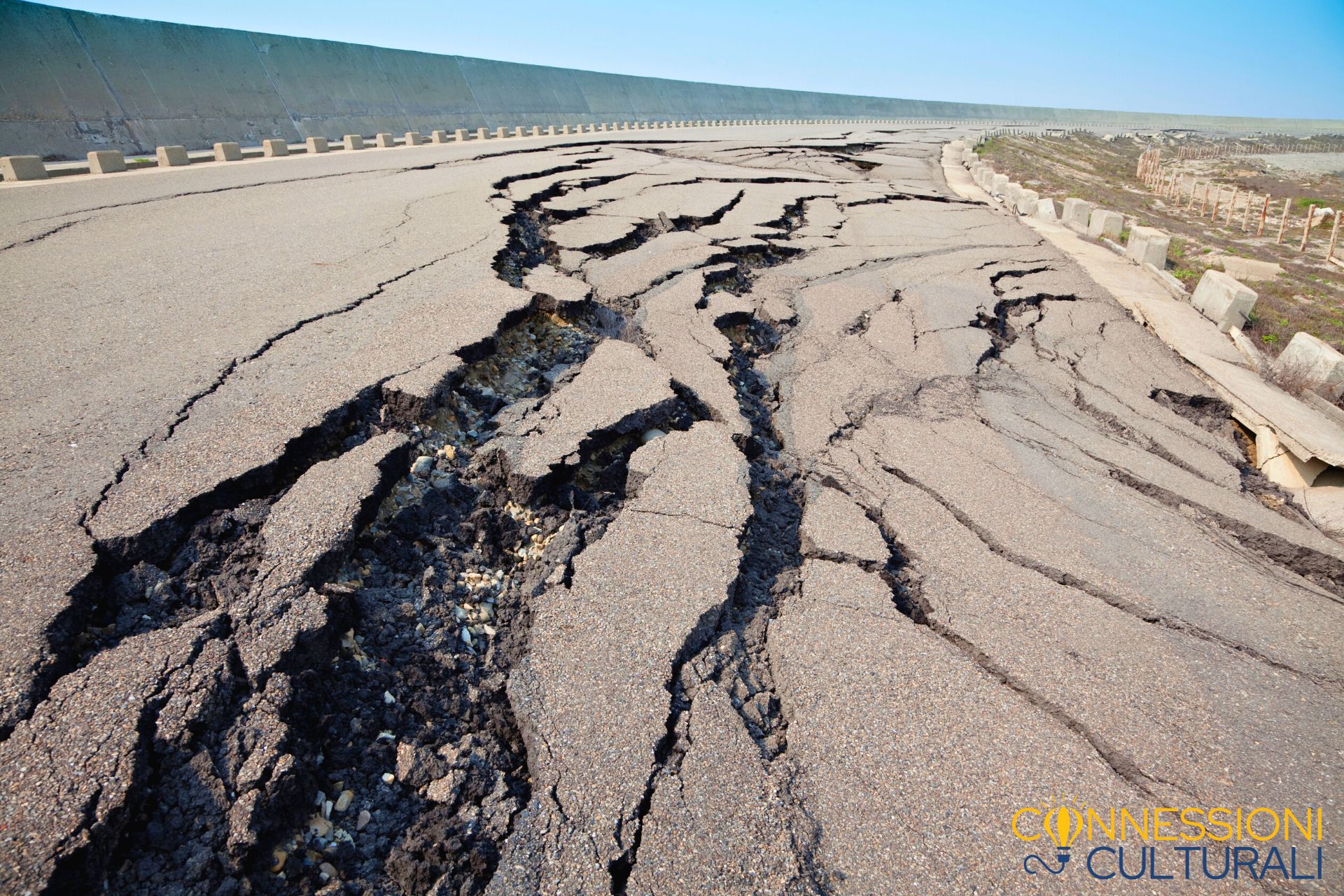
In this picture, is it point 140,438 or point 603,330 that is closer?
point 140,438

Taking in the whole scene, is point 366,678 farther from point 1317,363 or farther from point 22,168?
point 22,168

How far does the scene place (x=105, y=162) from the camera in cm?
920

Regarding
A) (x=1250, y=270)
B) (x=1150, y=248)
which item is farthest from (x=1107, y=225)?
(x=1250, y=270)

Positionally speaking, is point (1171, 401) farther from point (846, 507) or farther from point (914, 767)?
point (914, 767)

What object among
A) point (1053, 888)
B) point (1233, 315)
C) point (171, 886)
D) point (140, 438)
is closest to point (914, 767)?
point (1053, 888)

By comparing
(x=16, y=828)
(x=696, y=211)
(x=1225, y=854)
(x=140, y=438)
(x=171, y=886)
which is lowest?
(x=1225, y=854)

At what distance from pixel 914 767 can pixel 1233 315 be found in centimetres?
607

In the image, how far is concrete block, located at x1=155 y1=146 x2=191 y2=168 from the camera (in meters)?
10.0

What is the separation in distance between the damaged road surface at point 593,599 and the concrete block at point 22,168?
515 centimetres

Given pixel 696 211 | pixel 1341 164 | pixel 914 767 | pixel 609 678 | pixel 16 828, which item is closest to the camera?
pixel 16 828

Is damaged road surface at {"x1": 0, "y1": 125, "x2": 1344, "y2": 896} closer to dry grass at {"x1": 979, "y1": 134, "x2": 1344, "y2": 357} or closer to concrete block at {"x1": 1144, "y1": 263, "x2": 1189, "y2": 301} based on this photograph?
concrete block at {"x1": 1144, "y1": 263, "x2": 1189, "y2": 301}

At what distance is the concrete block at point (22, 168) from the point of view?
8.05 meters

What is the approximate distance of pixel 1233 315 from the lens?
5.80 meters

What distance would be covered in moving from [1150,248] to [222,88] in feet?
55.5
